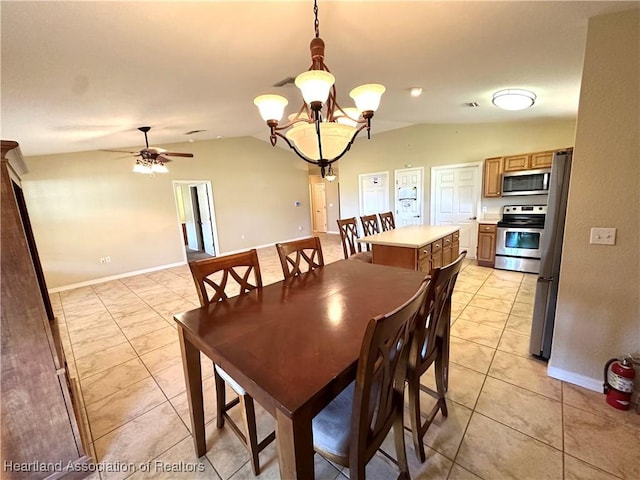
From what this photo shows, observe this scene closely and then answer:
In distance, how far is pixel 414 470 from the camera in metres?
1.40

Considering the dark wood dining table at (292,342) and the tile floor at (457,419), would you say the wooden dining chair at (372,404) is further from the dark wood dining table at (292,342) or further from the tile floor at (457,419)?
the tile floor at (457,419)

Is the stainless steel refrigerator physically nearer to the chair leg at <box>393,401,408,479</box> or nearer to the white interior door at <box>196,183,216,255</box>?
the chair leg at <box>393,401,408,479</box>

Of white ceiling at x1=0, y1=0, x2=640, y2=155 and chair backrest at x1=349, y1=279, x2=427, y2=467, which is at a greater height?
white ceiling at x1=0, y1=0, x2=640, y2=155

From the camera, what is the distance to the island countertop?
10.3 ft

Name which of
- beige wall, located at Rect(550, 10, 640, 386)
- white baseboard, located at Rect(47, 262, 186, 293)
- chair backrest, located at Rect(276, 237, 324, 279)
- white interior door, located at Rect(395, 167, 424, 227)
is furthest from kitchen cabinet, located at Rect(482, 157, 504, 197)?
white baseboard, located at Rect(47, 262, 186, 293)

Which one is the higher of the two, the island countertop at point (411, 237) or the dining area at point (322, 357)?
the island countertop at point (411, 237)

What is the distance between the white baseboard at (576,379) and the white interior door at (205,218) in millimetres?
6664

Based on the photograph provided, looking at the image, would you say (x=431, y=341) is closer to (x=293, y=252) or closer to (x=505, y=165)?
(x=293, y=252)

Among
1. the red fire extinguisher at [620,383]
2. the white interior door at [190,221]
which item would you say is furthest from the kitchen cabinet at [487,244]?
the white interior door at [190,221]

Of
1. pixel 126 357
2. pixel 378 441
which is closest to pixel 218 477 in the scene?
pixel 378 441

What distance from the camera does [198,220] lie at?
7.50m

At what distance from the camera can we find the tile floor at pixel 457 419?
142 centimetres

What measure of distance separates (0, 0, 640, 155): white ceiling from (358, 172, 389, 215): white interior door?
3.76 meters

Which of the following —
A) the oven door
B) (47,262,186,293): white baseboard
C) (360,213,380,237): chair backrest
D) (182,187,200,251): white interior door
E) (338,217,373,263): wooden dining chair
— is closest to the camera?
(338,217,373,263): wooden dining chair
